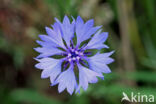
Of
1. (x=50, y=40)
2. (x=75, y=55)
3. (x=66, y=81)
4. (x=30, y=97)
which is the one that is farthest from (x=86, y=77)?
(x=30, y=97)

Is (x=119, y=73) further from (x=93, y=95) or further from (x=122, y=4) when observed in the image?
(x=122, y=4)

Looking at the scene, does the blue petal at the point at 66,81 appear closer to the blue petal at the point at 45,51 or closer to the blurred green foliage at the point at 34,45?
the blue petal at the point at 45,51

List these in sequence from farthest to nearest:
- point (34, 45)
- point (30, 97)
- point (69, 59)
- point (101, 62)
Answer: point (34, 45)
point (30, 97)
point (69, 59)
point (101, 62)

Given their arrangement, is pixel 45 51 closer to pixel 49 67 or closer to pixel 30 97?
pixel 49 67

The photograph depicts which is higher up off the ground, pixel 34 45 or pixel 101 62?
pixel 34 45

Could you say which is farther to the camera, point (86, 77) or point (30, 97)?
point (30, 97)

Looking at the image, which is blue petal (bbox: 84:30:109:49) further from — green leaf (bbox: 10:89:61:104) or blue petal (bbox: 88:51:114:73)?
green leaf (bbox: 10:89:61:104)

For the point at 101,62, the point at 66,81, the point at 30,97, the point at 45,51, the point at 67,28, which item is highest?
the point at 67,28
